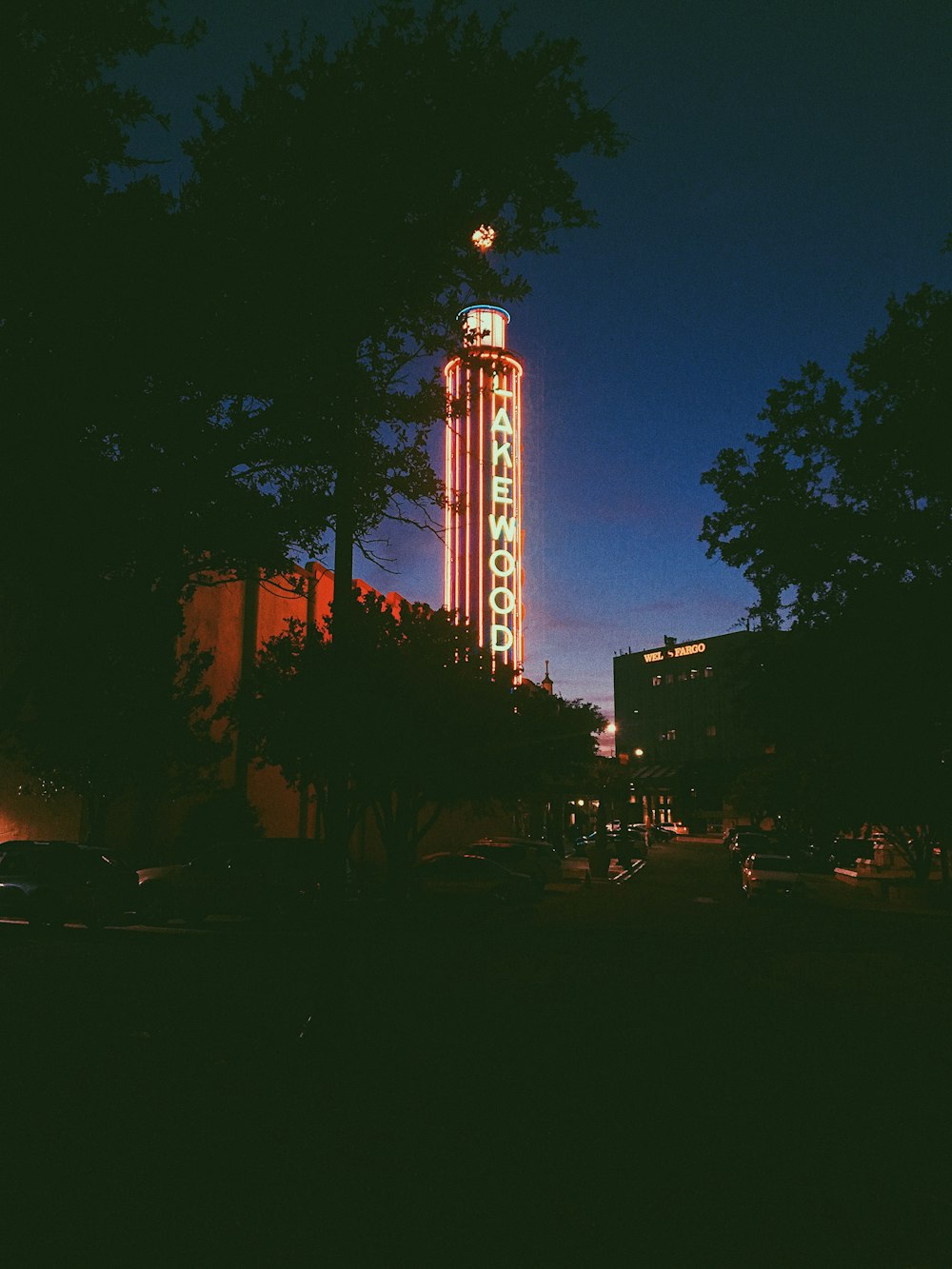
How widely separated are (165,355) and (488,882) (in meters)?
17.9

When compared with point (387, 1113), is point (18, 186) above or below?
above

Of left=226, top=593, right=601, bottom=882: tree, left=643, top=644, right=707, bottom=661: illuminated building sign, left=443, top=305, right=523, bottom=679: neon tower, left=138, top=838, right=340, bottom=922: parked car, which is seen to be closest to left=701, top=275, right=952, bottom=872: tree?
left=226, top=593, right=601, bottom=882: tree

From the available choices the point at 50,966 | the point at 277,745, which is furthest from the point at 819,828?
the point at 50,966

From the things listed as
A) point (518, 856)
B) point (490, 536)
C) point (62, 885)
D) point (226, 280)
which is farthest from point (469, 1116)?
point (490, 536)

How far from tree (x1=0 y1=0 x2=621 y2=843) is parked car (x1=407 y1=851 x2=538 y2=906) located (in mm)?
14825

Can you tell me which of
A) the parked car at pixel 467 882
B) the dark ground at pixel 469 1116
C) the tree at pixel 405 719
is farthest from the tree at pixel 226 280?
the parked car at pixel 467 882

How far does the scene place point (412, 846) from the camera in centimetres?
2838

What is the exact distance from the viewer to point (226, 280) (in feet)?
26.3

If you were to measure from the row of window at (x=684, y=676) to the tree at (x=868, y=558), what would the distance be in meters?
103

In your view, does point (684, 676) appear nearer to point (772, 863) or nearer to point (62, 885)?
point (772, 863)

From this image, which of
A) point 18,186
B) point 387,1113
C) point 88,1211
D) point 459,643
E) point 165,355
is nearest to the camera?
point 88,1211

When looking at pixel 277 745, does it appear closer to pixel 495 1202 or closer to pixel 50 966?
pixel 50 966

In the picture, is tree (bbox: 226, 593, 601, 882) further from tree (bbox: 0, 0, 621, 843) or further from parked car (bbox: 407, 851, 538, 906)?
tree (bbox: 0, 0, 621, 843)

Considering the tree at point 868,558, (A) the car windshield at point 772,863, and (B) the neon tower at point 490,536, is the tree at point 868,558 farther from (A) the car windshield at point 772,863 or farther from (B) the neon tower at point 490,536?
(B) the neon tower at point 490,536
